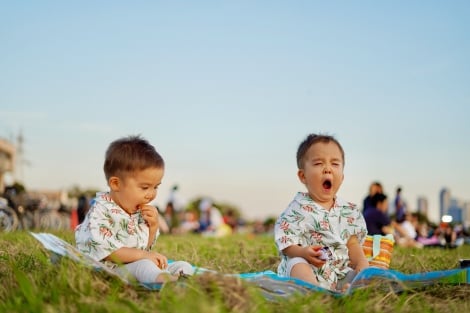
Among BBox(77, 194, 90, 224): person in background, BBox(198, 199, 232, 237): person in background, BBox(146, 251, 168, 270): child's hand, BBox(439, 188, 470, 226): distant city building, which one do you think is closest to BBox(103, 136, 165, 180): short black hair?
BBox(146, 251, 168, 270): child's hand

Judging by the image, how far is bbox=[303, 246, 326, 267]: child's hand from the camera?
4.05 meters

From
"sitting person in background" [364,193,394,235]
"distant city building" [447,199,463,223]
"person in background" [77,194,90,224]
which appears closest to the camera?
"sitting person in background" [364,193,394,235]

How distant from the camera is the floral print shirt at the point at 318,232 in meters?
4.26

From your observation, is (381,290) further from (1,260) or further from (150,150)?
(1,260)

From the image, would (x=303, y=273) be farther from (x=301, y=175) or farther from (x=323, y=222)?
(x=301, y=175)

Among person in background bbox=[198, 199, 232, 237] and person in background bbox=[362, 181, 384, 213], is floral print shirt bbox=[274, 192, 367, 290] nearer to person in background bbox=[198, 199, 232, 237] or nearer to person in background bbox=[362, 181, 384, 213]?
person in background bbox=[362, 181, 384, 213]

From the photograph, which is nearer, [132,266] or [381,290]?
[381,290]

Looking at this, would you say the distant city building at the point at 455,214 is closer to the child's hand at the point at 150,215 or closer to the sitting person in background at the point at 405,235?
the sitting person in background at the point at 405,235

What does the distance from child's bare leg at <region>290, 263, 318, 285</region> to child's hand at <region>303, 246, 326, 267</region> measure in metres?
0.04

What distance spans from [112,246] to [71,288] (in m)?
0.89

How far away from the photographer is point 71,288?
314 centimetres

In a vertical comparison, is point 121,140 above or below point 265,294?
above

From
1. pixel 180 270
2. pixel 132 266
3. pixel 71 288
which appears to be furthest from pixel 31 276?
pixel 180 270

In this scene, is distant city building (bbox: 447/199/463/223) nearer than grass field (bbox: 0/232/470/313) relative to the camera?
No
